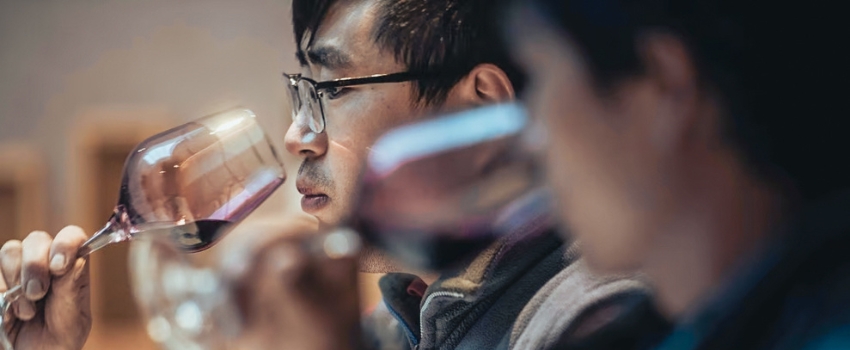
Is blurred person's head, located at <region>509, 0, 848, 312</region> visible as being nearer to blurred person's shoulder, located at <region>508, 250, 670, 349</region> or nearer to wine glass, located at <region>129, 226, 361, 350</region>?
blurred person's shoulder, located at <region>508, 250, 670, 349</region>

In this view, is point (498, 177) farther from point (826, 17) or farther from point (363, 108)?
point (826, 17)

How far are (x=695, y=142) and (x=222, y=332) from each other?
485 millimetres

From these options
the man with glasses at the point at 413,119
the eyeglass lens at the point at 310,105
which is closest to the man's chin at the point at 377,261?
the man with glasses at the point at 413,119

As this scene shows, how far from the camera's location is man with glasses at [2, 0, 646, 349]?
1.91 ft

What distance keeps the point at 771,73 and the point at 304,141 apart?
0.34 meters

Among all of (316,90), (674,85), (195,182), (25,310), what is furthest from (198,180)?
(674,85)

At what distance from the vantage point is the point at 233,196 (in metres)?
0.64

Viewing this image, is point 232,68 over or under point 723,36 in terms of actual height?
under

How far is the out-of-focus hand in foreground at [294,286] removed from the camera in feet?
2.41

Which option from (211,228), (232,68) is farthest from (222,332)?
(232,68)

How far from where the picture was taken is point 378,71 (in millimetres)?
614

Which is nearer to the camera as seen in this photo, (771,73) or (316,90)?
(771,73)

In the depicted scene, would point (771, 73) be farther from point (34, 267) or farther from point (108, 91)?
point (108, 91)

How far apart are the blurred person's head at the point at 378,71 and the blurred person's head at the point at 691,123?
107mm
